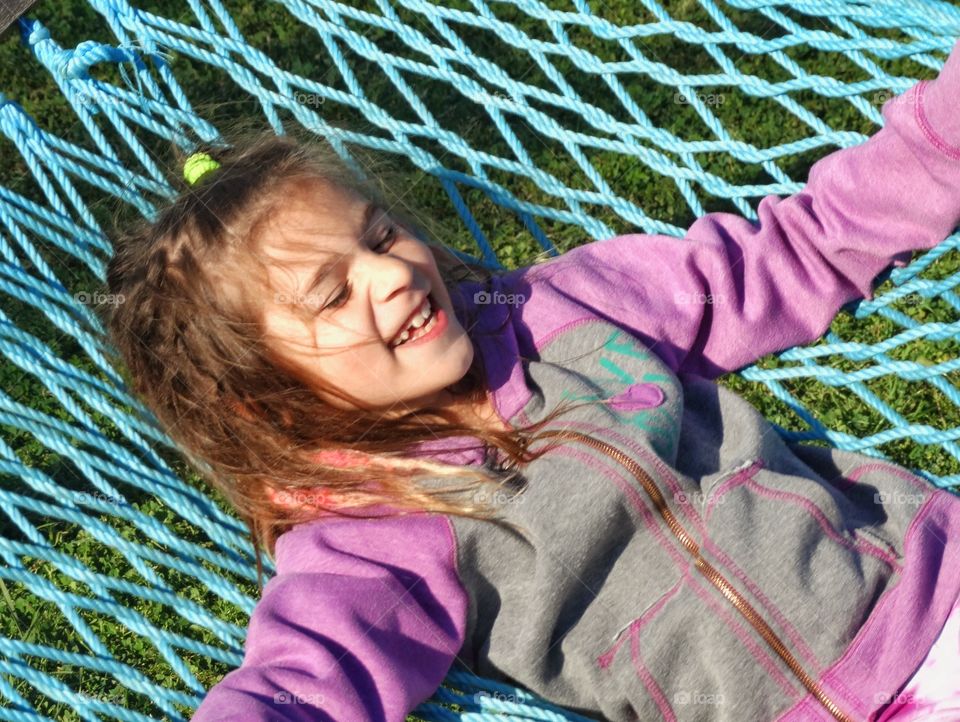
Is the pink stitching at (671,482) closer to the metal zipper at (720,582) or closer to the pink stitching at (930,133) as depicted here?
the metal zipper at (720,582)

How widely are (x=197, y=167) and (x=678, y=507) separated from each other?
665 millimetres

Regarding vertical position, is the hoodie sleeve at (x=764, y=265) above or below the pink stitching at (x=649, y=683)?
above

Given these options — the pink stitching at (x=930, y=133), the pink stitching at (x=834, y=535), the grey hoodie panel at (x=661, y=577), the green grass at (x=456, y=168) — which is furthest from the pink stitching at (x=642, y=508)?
the green grass at (x=456, y=168)

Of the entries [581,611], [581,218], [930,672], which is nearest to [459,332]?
[581,611]

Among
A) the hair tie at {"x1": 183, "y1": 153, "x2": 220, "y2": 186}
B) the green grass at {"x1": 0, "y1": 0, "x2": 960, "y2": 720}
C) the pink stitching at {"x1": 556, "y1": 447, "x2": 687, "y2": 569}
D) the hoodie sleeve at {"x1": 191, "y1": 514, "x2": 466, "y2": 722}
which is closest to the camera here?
the hoodie sleeve at {"x1": 191, "y1": 514, "x2": 466, "y2": 722}

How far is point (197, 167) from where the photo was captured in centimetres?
144

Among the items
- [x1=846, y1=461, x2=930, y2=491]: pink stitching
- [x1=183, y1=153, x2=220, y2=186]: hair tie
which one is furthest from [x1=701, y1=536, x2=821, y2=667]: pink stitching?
[x1=183, y1=153, x2=220, y2=186]: hair tie

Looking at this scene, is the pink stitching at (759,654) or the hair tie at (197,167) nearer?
the pink stitching at (759,654)

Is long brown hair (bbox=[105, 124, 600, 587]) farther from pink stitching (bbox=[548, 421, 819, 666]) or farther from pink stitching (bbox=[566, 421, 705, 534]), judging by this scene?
pink stitching (bbox=[548, 421, 819, 666])

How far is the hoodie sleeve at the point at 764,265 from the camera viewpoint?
4.39 feet

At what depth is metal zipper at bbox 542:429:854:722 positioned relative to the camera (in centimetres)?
→ 122

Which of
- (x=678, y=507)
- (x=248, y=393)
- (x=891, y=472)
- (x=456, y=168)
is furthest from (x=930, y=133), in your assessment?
(x=456, y=168)

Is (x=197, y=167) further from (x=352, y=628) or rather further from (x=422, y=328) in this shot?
(x=352, y=628)

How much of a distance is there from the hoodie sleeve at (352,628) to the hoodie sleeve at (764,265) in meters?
0.33
